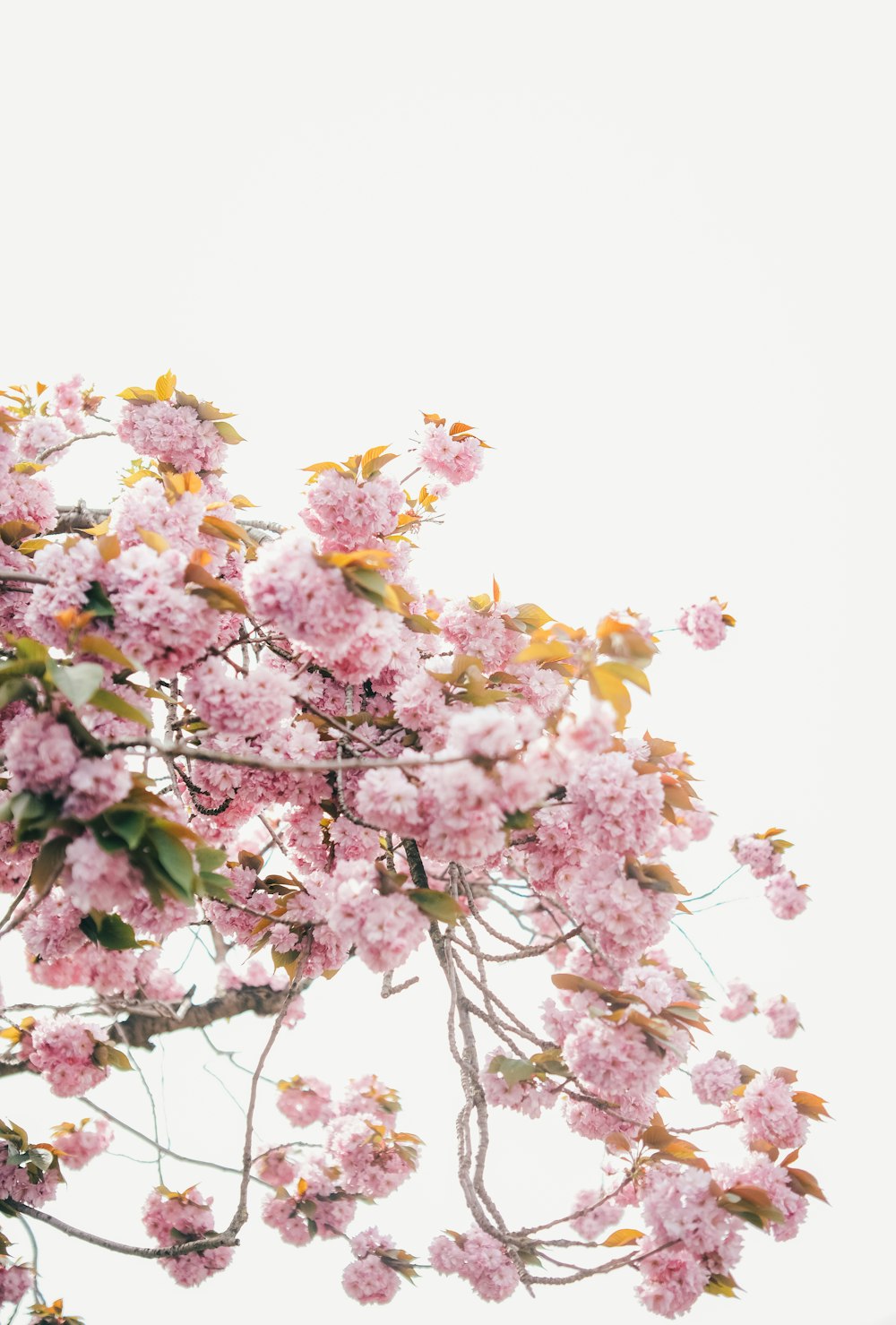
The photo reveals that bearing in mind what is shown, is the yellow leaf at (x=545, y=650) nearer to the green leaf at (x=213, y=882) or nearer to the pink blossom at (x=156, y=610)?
the pink blossom at (x=156, y=610)

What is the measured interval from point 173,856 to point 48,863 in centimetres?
31

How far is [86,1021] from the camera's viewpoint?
376cm

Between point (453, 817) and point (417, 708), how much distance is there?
0.91 m

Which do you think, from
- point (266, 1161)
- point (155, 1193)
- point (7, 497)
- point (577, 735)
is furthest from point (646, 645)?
point (266, 1161)

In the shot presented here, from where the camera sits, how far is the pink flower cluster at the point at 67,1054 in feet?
11.9

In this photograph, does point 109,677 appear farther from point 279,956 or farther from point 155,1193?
point 155,1193

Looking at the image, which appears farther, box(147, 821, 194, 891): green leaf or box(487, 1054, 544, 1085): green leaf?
box(487, 1054, 544, 1085): green leaf

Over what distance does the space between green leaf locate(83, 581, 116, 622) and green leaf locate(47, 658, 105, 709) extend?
0.29 m

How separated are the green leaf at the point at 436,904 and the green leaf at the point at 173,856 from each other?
0.68 metres

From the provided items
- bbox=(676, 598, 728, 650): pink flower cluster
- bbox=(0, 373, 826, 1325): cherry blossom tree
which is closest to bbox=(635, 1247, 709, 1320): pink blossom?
bbox=(0, 373, 826, 1325): cherry blossom tree

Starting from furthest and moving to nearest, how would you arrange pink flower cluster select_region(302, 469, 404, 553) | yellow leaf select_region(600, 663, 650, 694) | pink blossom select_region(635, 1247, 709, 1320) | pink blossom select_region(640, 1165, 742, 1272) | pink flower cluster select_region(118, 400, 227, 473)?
Answer: pink flower cluster select_region(118, 400, 227, 473), pink flower cluster select_region(302, 469, 404, 553), pink blossom select_region(635, 1247, 709, 1320), pink blossom select_region(640, 1165, 742, 1272), yellow leaf select_region(600, 663, 650, 694)

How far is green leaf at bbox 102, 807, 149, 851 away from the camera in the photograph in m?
1.79

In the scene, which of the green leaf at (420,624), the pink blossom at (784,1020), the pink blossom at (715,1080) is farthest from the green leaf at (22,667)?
the pink blossom at (784,1020)

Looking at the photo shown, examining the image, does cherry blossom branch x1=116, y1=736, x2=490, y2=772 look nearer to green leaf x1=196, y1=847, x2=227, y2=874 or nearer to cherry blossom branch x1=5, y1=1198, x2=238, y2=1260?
green leaf x1=196, y1=847, x2=227, y2=874
